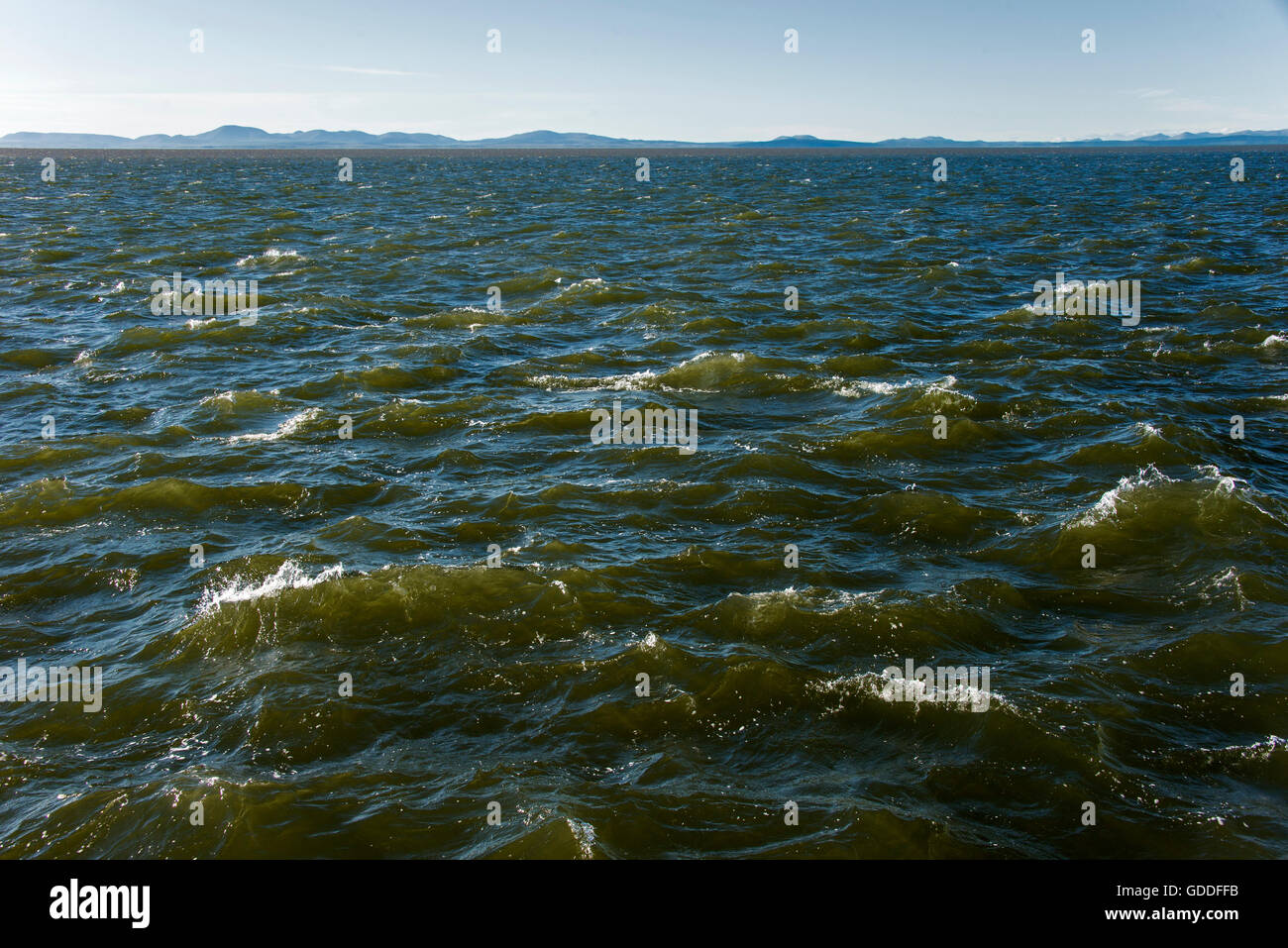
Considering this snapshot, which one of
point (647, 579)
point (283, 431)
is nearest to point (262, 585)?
point (647, 579)

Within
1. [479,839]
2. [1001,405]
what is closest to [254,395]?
[479,839]

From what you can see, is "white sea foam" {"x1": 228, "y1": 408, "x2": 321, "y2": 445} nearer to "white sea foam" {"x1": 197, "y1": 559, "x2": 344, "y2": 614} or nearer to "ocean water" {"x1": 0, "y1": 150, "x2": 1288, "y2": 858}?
"ocean water" {"x1": 0, "y1": 150, "x2": 1288, "y2": 858}

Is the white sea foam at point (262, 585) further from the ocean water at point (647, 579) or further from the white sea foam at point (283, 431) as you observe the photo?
the white sea foam at point (283, 431)

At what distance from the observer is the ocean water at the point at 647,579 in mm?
9109

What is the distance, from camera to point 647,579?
13.5m

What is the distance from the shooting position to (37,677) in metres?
11.2

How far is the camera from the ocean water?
29.9ft

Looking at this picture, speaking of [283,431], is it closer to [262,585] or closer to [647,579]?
[262,585]

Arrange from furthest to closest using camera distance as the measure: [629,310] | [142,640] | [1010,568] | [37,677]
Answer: [629,310], [1010,568], [142,640], [37,677]

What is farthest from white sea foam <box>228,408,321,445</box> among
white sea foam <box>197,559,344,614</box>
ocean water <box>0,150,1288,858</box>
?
white sea foam <box>197,559,344,614</box>

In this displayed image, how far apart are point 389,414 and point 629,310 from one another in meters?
12.0
